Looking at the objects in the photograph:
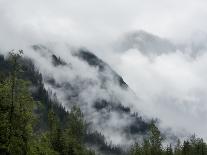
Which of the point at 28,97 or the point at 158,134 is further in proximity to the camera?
the point at 158,134

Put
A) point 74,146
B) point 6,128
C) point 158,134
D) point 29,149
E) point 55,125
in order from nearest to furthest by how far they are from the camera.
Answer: point 6,128 < point 29,149 < point 74,146 < point 55,125 < point 158,134

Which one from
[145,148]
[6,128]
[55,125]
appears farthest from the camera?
[145,148]

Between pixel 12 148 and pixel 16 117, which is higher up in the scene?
pixel 16 117

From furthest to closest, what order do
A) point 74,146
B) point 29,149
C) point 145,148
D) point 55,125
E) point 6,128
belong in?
point 145,148, point 55,125, point 74,146, point 29,149, point 6,128

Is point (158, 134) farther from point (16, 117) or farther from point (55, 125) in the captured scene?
point (16, 117)

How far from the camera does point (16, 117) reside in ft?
182

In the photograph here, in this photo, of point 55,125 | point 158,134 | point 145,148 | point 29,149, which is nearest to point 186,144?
point 145,148

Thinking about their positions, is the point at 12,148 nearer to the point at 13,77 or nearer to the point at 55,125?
the point at 13,77

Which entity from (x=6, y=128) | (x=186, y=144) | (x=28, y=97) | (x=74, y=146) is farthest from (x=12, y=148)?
Result: (x=186, y=144)

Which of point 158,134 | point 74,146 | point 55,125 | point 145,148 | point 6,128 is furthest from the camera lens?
point 145,148

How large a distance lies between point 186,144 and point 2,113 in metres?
109

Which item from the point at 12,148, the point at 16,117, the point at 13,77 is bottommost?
the point at 12,148

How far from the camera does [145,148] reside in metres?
148

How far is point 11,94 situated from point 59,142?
64537 mm
